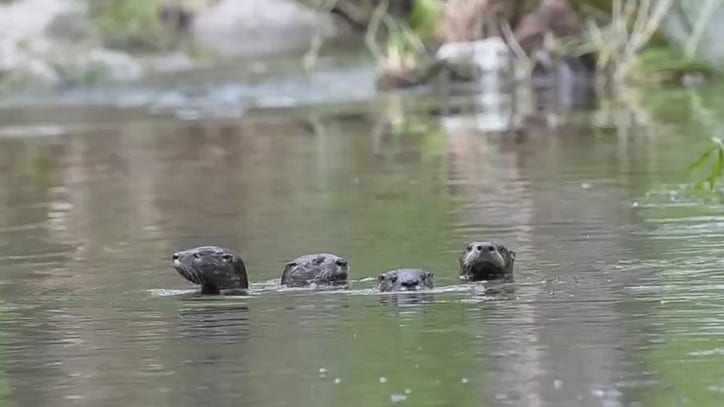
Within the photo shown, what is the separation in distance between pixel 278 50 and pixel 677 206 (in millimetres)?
30795

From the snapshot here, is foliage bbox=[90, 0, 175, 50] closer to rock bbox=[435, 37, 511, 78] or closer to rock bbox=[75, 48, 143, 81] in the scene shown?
rock bbox=[75, 48, 143, 81]

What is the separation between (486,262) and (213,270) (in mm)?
1259

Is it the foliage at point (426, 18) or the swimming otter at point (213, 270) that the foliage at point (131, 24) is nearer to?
the foliage at point (426, 18)

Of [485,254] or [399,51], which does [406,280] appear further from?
[399,51]

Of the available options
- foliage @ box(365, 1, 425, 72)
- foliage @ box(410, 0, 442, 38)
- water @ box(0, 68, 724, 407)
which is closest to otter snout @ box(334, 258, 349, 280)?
water @ box(0, 68, 724, 407)

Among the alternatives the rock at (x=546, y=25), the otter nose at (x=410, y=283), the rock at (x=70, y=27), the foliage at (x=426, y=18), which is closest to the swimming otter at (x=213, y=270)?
the otter nose at (x=410, y=283)

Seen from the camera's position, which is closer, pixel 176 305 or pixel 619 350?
pixel 619 350

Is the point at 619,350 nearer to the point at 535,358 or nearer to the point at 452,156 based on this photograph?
the point at 535,358

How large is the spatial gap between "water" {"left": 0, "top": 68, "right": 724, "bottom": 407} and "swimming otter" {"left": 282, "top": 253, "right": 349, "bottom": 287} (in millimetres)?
134

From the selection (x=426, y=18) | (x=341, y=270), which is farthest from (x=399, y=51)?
(x=341, y=270)

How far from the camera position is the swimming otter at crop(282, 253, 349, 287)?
31.2 ft

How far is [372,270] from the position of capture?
10.1 meters

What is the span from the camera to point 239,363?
287 inches

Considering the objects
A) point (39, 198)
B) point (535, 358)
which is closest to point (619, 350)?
point (535, 358)
